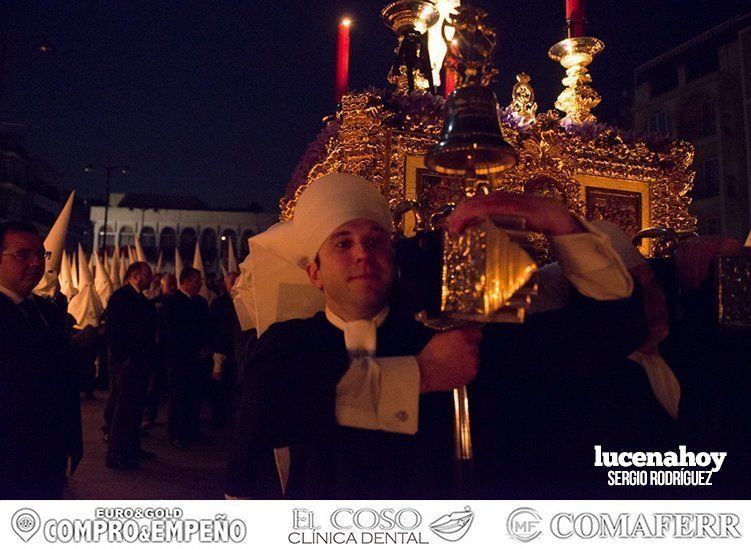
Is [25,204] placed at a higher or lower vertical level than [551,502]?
higher

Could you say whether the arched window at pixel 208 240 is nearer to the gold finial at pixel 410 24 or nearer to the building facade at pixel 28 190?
the building facade at pixel 28 190

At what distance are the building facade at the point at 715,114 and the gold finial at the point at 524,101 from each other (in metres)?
16.3

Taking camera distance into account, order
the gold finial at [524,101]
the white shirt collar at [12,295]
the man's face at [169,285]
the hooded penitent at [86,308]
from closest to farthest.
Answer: the white shirt collar at [12,295] < the gold finial at [524,101] < the man's face at [169,285] < the hooded penitent at [86,308]

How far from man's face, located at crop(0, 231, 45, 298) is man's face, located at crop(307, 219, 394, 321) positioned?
1.94 metres

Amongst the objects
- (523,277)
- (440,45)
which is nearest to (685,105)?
(440,45)

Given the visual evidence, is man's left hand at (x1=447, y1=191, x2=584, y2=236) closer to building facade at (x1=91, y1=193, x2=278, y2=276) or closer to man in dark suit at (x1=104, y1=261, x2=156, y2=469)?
man in dark suit at (x1=104, y1=261, x2=156, y2=469)

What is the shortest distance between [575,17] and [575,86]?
0.73 m

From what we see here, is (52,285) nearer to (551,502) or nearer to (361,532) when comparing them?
(361,532)

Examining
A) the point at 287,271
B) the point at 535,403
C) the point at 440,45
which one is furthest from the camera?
the point at 440,45

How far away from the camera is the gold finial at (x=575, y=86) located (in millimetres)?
4406

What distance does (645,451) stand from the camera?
5.06ft

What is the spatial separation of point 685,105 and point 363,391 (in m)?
24.0

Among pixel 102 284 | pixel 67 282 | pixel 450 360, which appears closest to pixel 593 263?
pixel 450 360

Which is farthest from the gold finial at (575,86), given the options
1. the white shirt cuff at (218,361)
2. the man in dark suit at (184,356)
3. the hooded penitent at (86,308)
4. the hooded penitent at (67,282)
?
the hooded penitent at (67,282)
